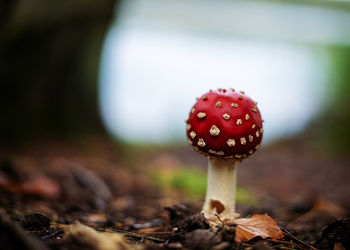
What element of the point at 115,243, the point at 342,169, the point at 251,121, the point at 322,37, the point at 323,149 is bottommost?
the point at 115,243

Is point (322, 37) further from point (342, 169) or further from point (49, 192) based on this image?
point (49, 192)

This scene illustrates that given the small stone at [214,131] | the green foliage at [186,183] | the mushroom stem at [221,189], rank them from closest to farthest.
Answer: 1. the small stone at [214,131]
2. the mushroom stem at [221,189]
3. the green foliage at [186,183]

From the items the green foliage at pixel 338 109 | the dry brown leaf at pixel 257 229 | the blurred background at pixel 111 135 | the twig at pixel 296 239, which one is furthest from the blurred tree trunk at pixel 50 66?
the green foliage at pixel 338 109

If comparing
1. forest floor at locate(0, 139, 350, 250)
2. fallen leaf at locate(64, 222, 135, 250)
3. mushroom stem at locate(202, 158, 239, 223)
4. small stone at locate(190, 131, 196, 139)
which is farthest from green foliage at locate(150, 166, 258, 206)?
fallen leaf at locate(64, 222, 135, 250)

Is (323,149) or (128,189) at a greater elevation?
(323,149)

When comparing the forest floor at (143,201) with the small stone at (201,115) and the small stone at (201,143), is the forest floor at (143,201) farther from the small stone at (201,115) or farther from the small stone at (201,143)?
the small stone at (201,115)

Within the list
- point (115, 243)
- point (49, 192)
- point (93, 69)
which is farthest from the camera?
point (93, 69)

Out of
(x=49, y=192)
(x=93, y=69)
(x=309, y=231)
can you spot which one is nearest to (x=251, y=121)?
(x=309, y=231)

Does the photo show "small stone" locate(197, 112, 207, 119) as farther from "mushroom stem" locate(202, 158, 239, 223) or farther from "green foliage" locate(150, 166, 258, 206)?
"green foliage" locate(150, 166, 258, 206)
